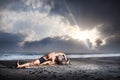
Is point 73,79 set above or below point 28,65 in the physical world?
below

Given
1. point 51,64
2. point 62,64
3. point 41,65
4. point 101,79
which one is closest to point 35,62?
point 41,65

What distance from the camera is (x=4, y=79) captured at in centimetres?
827

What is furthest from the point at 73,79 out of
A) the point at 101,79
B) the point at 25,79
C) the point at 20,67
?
the point at 20,67

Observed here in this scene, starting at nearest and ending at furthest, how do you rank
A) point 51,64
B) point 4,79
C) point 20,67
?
point 4,79 < point 20,67 < point 51,64

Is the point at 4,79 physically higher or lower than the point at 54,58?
lower

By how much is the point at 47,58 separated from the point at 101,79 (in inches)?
280

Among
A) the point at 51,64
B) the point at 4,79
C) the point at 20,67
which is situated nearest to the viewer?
the point at 4,79

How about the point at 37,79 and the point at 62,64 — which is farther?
the point at 62,64

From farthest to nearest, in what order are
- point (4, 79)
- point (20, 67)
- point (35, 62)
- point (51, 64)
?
1. point (51, 64)
2. point (35, 62)
3. point (20, 67)
4. point (4, 79)

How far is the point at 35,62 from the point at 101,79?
21.9ft

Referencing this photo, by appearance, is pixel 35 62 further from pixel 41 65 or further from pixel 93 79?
pixel 93 79

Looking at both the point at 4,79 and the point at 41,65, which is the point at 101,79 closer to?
the point at 4,79

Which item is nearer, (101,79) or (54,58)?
(101,79)

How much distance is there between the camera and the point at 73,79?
27.7 ft
